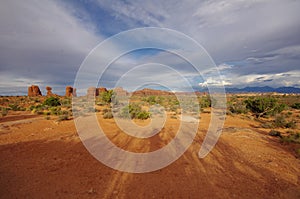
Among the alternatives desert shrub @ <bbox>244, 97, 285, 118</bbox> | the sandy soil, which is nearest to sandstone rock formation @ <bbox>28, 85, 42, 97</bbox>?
the sandy soil

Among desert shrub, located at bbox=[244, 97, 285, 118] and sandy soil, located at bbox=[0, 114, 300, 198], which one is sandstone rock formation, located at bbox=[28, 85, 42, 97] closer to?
sandy soil, located at bbox=[0, 114, 300, 198]

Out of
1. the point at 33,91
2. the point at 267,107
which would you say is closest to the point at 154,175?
the point at 267,107

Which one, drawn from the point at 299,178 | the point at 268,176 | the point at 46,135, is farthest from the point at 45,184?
the point at 299,178

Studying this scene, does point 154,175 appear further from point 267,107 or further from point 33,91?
point 33,91

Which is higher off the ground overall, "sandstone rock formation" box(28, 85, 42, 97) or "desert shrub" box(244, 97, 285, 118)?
"sandstone rock formation" box(28, 85, 42, 97)

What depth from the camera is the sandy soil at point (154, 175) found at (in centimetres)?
364

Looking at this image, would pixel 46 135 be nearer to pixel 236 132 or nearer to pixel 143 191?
pixel 143 191

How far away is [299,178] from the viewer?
4.25m

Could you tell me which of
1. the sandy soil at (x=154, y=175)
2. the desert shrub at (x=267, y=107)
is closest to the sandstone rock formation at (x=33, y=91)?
the sandy soil at (x=154, y=175)

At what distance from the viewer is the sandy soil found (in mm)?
3645

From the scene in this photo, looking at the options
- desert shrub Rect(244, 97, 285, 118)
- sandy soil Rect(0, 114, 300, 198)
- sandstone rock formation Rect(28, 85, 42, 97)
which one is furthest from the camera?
sandstone rock formation Rect(28, 85, 42, 97)

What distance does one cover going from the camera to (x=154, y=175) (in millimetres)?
4457

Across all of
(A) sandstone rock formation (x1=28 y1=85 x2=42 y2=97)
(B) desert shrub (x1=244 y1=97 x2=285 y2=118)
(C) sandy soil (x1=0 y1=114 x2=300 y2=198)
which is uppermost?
(A) sandstone rock formation (x1=28 y1=85 x2=42 y2=97)

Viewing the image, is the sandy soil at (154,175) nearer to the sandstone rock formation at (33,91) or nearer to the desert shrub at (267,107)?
the desert shrub at (267,107)
